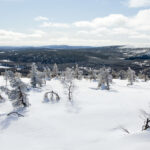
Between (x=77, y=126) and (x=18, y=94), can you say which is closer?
(x=77, y=126)

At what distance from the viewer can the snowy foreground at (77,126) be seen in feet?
70.9

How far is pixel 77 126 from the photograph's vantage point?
28.1 metres

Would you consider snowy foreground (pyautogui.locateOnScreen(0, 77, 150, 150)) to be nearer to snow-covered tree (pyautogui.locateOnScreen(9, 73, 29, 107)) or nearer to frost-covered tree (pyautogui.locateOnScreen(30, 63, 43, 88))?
snow-covered tree (pyautogui.locateOnScreen(9, 73, 29, 107))

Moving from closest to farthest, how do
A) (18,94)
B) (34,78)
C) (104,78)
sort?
(18,94) < (34,78) < (104,78)

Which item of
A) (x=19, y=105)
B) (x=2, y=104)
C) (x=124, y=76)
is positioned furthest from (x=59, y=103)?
(x=124, y=76)

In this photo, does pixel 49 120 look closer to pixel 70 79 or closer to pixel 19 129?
pixel 19 129

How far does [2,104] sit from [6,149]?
1738cm

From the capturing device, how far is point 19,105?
115 feet

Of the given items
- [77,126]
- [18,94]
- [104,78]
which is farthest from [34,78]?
[77,126]

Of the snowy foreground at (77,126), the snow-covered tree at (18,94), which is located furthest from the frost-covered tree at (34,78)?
the snow-covered tree at (18,94)

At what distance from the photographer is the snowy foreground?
2160cm

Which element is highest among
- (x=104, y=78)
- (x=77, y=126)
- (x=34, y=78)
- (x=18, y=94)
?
(x=34, y=78)

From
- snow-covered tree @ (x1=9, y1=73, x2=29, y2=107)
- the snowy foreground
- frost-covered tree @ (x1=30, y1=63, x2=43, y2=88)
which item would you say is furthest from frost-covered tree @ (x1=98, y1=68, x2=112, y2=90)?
snow-covered tree @ (x1=9, y1=73, x2=29, y2=107)

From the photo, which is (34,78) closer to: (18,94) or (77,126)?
(18,94)
